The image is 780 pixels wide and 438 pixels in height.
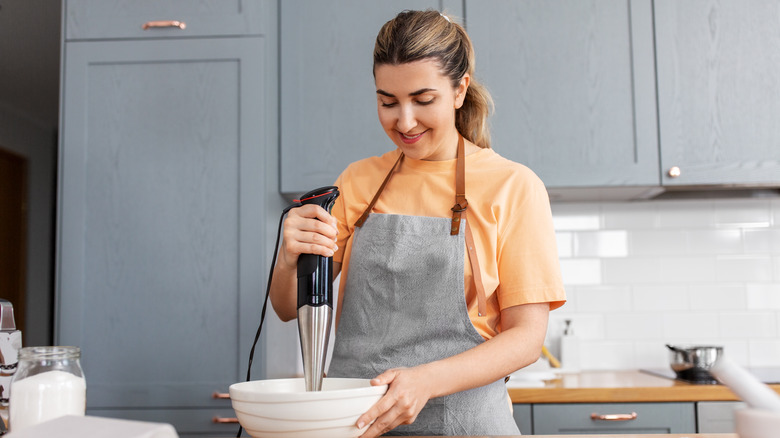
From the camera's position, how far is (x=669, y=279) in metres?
2.47

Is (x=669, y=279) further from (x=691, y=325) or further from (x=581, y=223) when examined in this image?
(x=581, y=223)

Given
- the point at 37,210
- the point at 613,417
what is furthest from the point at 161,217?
the point at 37,210

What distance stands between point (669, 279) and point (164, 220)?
176 centimetres

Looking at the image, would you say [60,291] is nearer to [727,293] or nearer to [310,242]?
[310,242]

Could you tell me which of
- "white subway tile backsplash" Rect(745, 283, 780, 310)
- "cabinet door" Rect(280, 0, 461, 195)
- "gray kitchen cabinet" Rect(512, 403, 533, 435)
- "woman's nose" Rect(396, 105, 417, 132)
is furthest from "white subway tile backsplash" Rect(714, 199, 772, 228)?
"woman's nose" Rect(396, 105, 417, 132)

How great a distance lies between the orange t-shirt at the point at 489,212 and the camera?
118 cm

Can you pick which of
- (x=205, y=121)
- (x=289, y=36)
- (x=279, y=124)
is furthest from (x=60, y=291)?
(x=289, y=36)

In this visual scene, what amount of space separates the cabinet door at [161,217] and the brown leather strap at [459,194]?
35.9 inches

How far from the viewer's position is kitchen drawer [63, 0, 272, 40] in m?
2.13

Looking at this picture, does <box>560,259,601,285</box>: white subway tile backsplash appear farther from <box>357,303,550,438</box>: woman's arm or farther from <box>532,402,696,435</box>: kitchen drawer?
<box>357,303,550,438</box>: woman's arm

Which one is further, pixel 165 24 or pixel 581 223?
pixel 581 223

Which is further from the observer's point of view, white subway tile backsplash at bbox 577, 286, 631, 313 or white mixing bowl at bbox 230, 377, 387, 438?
white subway tile backsplash at bbox 577, 286, 631, 313

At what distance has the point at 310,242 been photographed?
3.21ft

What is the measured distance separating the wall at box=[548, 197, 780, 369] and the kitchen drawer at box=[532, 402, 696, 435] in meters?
0.49
